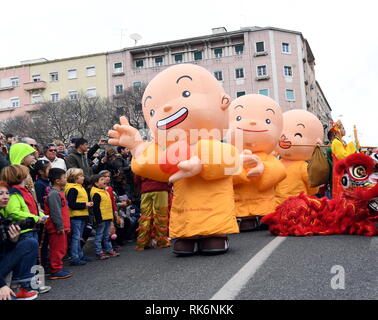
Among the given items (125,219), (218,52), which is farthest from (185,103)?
(218,52)

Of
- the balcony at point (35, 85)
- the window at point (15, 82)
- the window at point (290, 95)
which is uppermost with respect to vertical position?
the window at point (15, 82)

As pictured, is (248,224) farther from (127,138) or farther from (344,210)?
(127,138)

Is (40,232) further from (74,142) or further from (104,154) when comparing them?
(104,154)

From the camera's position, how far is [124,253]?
18.9 feet

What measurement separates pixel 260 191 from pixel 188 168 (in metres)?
2.81

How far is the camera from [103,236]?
18.4 feet

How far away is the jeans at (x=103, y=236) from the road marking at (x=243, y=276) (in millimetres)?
2158

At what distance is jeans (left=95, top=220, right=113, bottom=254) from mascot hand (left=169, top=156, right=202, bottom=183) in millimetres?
1433

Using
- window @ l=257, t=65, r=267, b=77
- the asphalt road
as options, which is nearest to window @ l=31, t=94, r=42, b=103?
window @ l=257, t=65, r=267, b=77

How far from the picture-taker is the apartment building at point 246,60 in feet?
121

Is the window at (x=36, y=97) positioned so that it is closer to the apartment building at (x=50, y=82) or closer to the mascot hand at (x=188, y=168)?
the apartment building at (x=50, y=82)

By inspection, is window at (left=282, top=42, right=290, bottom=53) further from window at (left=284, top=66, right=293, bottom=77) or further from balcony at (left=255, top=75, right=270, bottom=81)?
balcony at (left=255, top=75, right=270, bottom=81)

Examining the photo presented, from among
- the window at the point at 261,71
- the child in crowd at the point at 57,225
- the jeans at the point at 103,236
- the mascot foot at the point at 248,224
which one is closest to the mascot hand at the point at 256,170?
the mascot foot at the point at 248,224

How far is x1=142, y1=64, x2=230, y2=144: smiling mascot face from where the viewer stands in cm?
503
